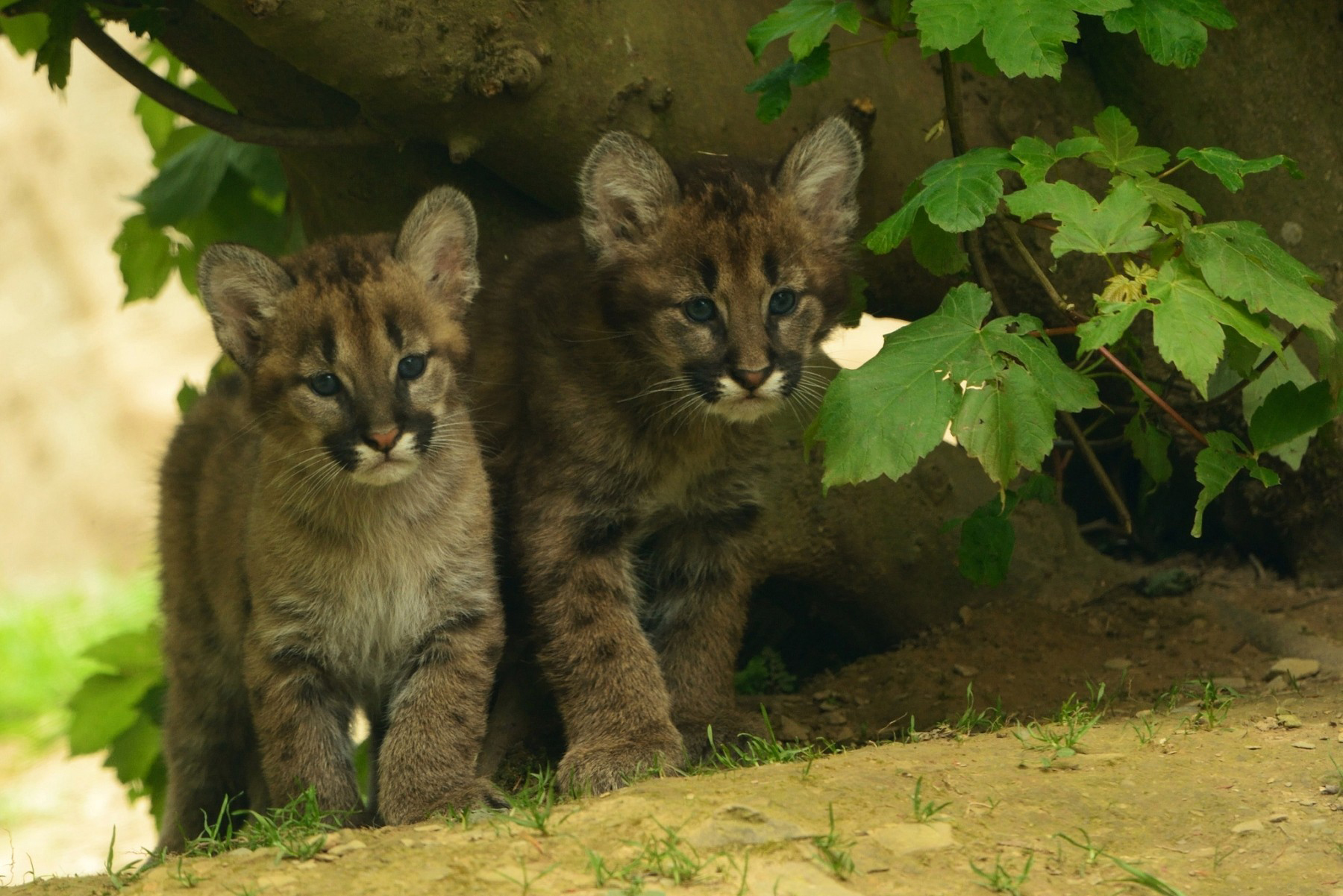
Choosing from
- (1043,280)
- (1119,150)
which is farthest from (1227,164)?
(1043,280)

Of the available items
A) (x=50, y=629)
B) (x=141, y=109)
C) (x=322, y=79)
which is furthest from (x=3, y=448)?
(x=322, y=79)

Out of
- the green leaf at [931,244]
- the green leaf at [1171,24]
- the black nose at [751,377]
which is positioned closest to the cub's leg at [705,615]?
the black nose at [751,377]

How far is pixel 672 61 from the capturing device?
588cm

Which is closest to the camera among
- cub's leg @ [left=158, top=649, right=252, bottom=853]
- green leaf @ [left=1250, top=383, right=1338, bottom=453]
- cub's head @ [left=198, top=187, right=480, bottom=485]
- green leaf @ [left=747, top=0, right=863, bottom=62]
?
green leaf @ [left=747, top=0, right=863, bottom=62]

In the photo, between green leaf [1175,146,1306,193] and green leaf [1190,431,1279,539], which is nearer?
green leaf [1175,146,1306,193]

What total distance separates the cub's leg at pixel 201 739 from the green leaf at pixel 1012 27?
3764 mm

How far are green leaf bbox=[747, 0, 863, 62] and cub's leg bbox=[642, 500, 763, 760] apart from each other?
6.00 ft

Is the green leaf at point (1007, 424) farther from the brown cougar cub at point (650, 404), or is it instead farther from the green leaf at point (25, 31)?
the green leaf at point (25, 31)

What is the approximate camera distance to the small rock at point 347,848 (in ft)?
13.1

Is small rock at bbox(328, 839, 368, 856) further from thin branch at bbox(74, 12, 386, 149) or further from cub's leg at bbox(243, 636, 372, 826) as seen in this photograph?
thin branch at bbox(74, 12, 386, 149)

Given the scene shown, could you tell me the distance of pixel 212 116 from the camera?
6.09 meters

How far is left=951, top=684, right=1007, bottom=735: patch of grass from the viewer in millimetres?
5117

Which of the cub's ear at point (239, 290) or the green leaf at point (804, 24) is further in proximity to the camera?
the cub's ear at point (239, 290)

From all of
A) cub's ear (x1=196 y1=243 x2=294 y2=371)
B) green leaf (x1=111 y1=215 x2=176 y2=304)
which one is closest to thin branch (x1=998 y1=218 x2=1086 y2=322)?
cub's ear (x1=196 y1=243 x2=294 y2=371)
